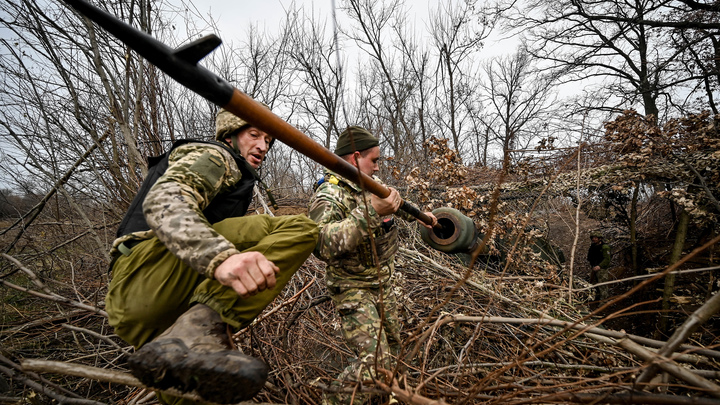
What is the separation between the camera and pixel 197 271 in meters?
1.04

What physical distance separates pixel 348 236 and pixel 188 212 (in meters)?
1.10

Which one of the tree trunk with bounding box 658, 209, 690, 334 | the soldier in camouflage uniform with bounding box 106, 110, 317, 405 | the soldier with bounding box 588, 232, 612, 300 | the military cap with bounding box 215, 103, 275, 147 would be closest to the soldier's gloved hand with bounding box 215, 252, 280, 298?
the soldier in camouflage uniform with bounding box 106, 110, 317, 405

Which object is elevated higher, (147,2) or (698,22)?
(698,22)

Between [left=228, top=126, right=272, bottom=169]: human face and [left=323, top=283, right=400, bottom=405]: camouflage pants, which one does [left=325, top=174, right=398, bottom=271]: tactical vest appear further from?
[left=228, top=126, right=272, bottom=169]: human face

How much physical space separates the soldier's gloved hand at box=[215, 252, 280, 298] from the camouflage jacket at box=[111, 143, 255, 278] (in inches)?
1.4

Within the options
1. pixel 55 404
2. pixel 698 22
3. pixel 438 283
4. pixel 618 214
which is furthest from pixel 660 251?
pixel 55 404

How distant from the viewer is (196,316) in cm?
114

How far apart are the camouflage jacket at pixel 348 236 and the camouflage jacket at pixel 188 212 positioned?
3.03ft

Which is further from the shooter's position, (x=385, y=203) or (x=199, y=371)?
(x=385, y=203)

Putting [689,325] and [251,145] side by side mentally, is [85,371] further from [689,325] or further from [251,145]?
[689,325]

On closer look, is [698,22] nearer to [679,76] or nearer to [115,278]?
[679,76]

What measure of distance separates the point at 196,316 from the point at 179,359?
0.22 metres

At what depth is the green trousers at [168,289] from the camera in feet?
3.86

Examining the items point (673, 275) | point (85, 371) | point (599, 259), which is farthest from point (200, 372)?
point (599, 259)
